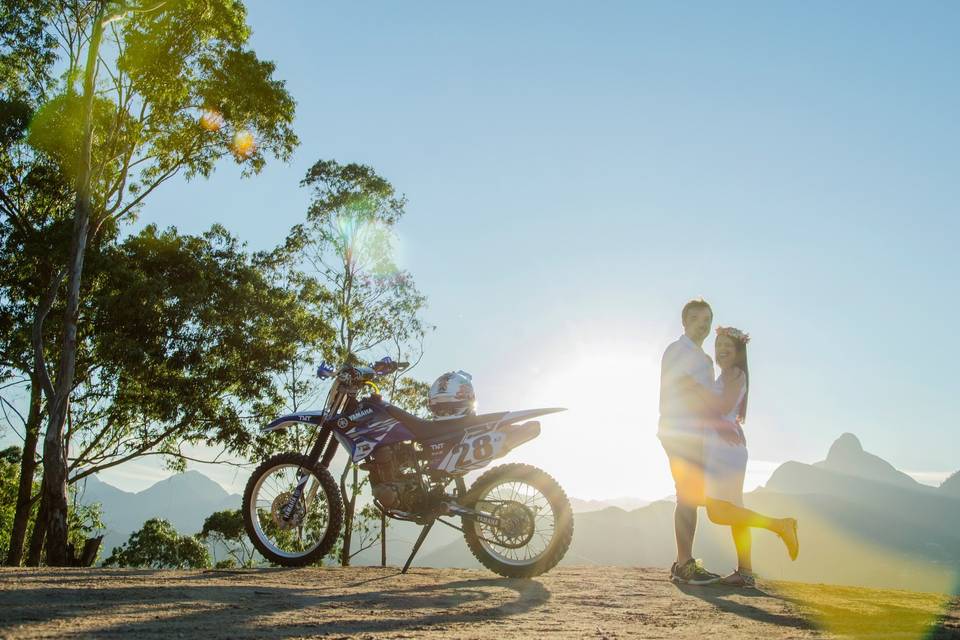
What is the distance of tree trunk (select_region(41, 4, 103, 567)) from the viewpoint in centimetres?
1602

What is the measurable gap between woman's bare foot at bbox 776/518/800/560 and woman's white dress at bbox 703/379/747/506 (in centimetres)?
37

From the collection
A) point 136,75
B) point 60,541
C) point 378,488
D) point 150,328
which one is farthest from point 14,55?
point 378,488

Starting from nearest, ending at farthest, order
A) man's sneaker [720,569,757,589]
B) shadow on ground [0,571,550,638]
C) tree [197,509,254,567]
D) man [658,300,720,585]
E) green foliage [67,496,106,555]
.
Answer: shadow on ground [0,571,550,638], man's sneaker [720,569,757,589], man [658,300,720,585], tree [197,509,254,567], green foliage [67,496,106,555]

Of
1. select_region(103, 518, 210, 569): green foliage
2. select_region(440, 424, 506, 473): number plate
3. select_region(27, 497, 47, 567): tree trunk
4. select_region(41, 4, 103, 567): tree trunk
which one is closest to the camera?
select_region(440, 424, 506, 473): number plate

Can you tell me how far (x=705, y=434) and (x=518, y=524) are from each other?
1697mm

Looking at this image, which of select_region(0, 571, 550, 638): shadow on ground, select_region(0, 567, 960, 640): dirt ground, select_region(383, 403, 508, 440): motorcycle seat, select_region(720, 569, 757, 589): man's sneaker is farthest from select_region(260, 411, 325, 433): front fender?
select_region(720, 569, 757, 589): man's sneaker

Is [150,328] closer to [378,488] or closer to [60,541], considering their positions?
[60,541]

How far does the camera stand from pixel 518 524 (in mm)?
Answer: 5922

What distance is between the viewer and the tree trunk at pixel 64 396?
16.0 metres

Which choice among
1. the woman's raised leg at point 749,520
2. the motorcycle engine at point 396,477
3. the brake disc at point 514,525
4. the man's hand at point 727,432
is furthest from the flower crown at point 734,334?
the motorcycle engine at point 396,477

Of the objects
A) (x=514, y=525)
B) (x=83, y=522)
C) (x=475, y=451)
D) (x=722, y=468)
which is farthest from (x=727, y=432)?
(x=83, y=522)

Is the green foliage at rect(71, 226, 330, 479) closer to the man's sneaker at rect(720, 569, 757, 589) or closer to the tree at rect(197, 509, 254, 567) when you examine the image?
the tree at rect(197, 509, 254, 567)

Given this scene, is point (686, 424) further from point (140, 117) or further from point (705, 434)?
point (140, 117)

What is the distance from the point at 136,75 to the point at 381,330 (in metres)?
10.7
